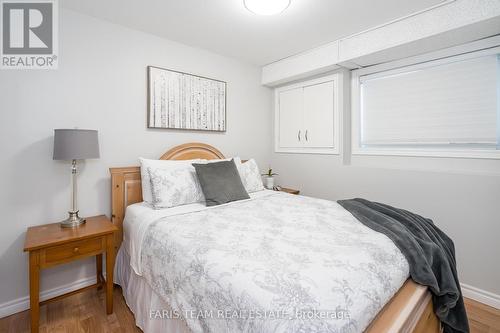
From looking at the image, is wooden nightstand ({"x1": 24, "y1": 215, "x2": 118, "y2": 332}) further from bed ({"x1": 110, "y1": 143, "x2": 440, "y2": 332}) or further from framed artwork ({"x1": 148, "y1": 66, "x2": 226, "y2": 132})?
framed artwork ({"x1": 148, "y1": 66, "x2": 226, "y2": 132})

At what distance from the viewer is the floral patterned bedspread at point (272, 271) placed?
864mm

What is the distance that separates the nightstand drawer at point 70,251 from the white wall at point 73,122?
1.67 feet

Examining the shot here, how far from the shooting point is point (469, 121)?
2.22m

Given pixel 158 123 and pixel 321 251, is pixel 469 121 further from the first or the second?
pixel 158 123

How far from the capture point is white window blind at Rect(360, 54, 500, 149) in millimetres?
2141

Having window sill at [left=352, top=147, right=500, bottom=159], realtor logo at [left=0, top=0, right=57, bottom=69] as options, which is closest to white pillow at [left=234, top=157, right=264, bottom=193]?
window sill at [left=352, top=147, right=500, bottom=159]

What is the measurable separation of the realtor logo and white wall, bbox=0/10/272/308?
0.07 metres

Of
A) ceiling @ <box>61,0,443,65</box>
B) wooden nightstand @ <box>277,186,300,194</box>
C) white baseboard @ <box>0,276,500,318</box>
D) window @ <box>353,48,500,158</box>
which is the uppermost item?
ceiling @ <box>61,0,443,65</box>

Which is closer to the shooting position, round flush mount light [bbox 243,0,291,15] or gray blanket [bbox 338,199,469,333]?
gray blanket [bbox 338,199,469,333]

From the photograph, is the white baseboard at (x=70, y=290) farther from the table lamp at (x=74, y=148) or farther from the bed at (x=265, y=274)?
the table lamp at (x=74, y=148)

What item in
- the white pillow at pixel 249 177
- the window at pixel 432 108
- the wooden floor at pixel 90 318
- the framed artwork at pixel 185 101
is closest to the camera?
the wooden floor at pixel 90 318

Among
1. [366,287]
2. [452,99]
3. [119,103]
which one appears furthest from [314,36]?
[366,287]

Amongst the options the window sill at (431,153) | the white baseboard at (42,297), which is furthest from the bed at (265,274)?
the window sill at (431,153)

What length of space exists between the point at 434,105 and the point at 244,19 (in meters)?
1.99
